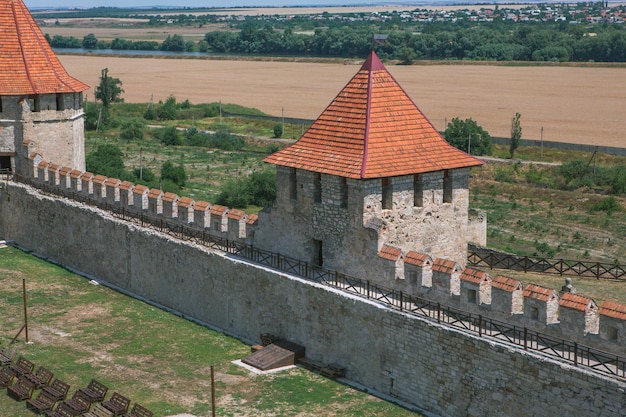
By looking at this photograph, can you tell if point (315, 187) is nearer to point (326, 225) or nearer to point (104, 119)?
point (326, 225)

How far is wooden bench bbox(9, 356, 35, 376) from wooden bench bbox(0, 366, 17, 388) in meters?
0.08

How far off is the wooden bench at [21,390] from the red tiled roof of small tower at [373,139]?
239 inches

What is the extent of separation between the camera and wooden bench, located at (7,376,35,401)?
18859mm

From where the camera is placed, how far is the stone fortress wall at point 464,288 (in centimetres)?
1580

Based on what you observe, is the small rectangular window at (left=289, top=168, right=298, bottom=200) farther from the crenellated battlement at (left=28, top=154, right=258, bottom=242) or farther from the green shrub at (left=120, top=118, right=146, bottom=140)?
the green shrub at (left=120, top=118, right=146, bottom=140)

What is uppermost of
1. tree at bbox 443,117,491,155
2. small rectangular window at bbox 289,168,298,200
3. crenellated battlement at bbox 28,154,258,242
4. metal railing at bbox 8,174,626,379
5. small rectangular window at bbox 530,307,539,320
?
small rectangular window at bbox 289,168,298,200

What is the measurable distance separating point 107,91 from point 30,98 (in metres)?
47.2

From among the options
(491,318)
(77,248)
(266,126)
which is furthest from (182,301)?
(266,126)

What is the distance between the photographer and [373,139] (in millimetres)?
20094

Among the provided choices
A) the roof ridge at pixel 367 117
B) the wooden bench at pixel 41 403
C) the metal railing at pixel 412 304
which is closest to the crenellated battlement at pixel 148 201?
the metal railing at pixel 412 304

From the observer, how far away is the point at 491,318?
57.0ft

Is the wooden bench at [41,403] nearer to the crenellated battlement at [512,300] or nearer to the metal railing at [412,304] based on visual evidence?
the metal railing at [412,304]

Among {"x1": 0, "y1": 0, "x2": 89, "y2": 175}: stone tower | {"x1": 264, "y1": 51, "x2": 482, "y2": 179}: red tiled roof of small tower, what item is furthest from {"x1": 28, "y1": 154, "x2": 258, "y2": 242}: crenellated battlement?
{"x1": 264, "y1": 51, "x2": 482, "y2": 179}: red tiled roof of small tower

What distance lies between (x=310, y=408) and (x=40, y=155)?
14568 mm
